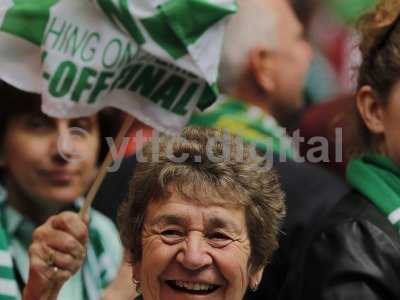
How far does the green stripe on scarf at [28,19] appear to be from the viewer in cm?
361

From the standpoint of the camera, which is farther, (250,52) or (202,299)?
(250,52)

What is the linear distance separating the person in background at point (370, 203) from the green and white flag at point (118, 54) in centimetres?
39

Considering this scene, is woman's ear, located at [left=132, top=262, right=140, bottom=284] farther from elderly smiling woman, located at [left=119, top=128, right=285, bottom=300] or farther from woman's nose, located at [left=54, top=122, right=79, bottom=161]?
woman's nose, located at [left=54, top=122, right=79, bottom=161]

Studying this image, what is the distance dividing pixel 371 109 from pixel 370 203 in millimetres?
297

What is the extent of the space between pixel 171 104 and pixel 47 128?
627 millimetres

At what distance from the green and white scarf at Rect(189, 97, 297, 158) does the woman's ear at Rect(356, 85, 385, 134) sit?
684 millimetres

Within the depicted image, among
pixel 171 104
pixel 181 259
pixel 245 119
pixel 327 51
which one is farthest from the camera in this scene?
pixel 327 51

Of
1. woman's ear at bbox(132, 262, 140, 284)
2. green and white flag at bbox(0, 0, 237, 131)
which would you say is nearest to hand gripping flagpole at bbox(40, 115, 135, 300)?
green and white flag at bbox(0, 0, 237, 131)

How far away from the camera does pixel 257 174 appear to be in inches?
124

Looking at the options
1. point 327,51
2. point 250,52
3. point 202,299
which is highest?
point 327,51

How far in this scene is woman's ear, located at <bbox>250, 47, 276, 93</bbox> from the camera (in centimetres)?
453

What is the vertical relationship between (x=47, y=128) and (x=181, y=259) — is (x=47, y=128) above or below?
above

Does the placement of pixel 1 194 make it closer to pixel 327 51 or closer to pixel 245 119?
pixel 245 119

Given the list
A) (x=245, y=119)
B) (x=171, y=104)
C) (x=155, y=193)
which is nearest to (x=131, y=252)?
(x=155, y=193)
